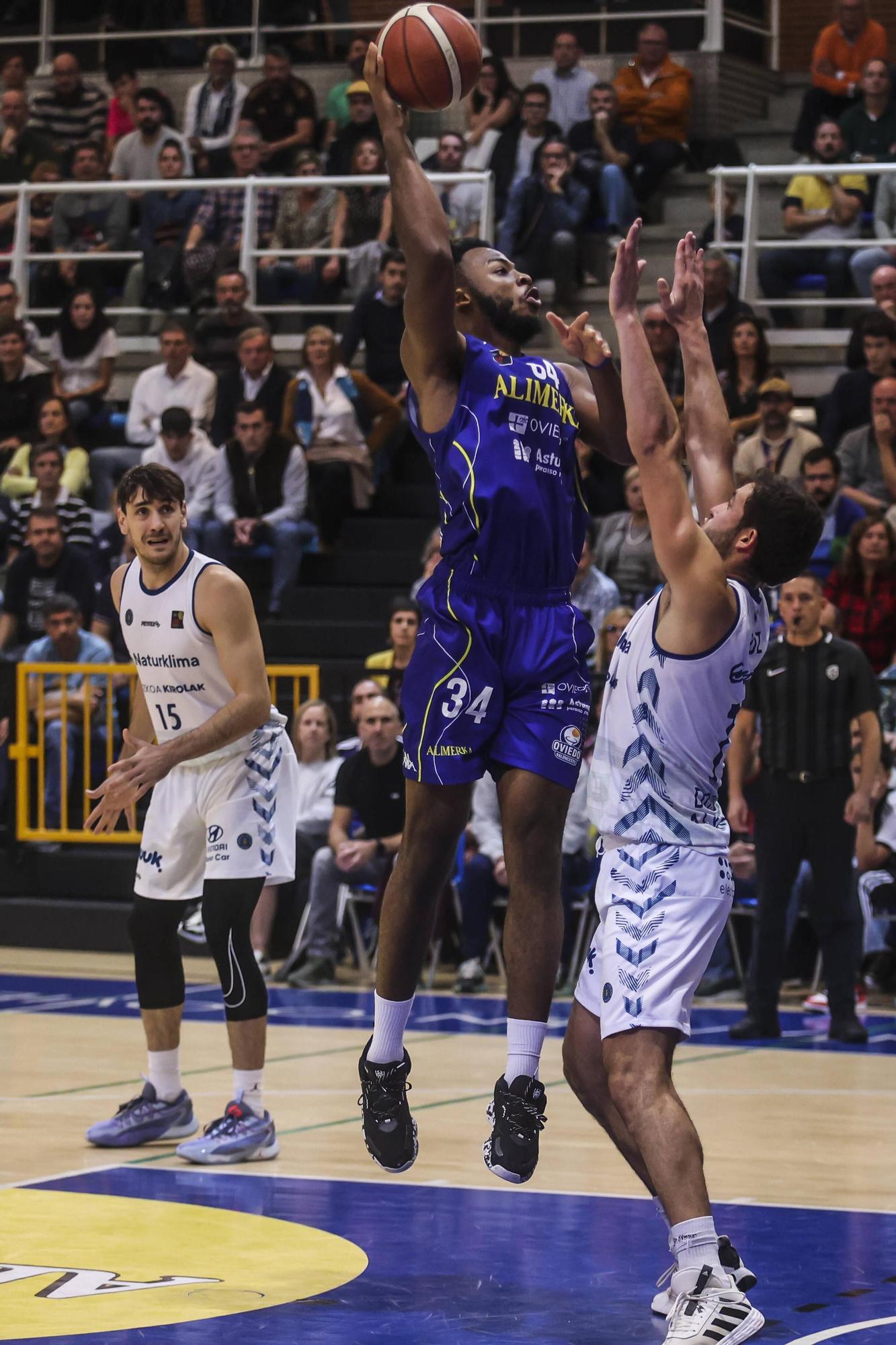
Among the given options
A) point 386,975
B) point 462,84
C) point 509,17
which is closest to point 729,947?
point 386,975

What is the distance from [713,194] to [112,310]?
15.5 feet

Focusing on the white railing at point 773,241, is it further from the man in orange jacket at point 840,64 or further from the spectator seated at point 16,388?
the spectator seated at point 16,388

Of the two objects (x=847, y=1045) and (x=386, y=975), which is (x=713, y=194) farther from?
(x=386, y=975)

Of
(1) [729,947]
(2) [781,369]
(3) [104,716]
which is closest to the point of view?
(1) [729,947]

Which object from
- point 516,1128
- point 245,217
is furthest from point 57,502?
point 516,1128

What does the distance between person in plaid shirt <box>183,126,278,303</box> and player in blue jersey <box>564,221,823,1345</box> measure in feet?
37.2

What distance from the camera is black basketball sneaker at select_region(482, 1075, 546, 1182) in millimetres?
5141

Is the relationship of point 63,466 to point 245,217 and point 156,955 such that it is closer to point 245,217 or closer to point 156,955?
point 245,217

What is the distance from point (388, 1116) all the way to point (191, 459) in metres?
9.28

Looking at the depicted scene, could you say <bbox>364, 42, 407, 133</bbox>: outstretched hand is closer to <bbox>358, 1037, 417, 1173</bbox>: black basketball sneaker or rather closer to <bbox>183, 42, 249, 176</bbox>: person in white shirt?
<bbox>358, 1037, 417, 1173</bbox>: black basketball sneaker

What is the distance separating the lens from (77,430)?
15828mm

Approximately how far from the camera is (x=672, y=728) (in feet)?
16.5

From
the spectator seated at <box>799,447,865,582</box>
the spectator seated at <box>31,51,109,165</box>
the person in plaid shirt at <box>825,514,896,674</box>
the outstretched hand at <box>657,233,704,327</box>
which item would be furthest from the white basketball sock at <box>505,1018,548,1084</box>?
the spectator seated at <box>31,51,109,165</box>

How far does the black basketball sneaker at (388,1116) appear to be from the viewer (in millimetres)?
5375
